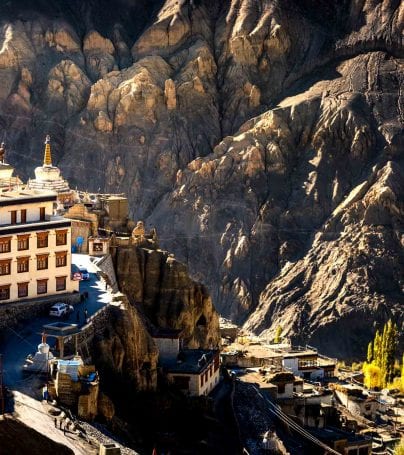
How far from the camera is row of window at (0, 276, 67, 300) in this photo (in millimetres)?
67062

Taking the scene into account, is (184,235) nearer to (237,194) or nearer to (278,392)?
(237,194)

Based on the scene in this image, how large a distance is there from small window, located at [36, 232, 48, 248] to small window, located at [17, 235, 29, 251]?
0.55 meters

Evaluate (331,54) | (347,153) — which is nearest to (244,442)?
(347,153)

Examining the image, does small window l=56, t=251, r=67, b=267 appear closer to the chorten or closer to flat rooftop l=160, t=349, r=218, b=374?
flat rooftop l=160, t=349, r=218, b=374

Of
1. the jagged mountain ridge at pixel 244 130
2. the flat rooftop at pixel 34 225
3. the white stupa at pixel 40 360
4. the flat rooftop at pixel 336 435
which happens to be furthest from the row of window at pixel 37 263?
the jagged mountain ridge at pixel 244 130

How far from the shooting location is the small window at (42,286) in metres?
68.6

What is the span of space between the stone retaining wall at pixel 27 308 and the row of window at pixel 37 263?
1207 millimetres

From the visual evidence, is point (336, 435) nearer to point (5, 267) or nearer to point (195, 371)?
point (195, 371)

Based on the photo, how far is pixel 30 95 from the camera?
152250mm

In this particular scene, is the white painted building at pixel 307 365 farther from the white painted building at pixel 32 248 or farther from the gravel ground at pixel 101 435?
the gravel ground at pixel 101 435

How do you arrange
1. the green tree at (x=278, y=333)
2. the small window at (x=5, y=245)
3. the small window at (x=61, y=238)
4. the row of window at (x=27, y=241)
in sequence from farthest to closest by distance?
the green tree at (x=278, y=333) < the small window at (x=61, y=238) < the row of window at (x=27, y=241) < the small window at (x=5, y=245)

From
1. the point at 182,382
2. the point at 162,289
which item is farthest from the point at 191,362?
the point at 162,289

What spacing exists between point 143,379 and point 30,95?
88955 mm

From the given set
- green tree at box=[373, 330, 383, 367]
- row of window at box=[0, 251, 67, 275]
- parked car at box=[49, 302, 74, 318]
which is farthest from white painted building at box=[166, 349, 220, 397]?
green tree at box=[373, 330, 383, 367]
